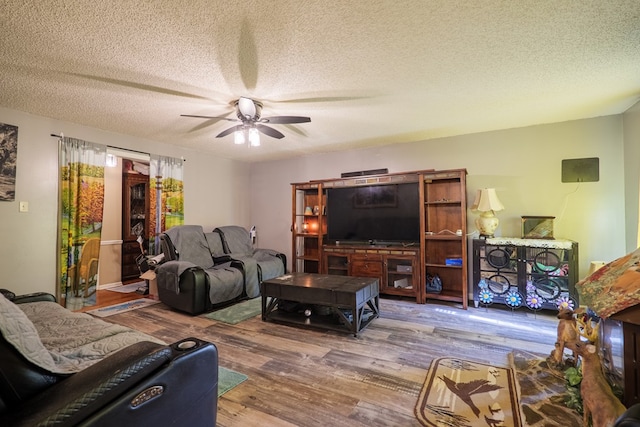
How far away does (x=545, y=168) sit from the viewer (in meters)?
3.65

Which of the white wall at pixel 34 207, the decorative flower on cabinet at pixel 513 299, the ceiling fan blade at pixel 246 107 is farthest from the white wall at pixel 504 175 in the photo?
the ceiling fan blade at pixel 246 107

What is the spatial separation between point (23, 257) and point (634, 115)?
683 cm

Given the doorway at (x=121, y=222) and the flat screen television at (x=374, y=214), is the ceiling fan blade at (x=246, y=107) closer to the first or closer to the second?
the flat screen television at (x=374, y=214)

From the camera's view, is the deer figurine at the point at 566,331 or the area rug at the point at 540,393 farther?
the deer figurine at the point at 566,331

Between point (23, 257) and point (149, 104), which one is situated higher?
point (149, 104)

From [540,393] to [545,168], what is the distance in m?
2.88

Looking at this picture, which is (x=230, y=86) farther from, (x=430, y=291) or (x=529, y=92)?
→ (x=430, y=291)

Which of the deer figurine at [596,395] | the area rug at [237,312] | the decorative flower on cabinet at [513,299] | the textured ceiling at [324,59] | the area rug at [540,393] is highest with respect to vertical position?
the textured ceiling at [324,59]

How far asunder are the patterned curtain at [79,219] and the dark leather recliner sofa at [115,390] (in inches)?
128

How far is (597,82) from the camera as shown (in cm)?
250

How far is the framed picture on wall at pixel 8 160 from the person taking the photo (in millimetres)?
3025

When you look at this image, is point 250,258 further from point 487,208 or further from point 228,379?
point 487,208

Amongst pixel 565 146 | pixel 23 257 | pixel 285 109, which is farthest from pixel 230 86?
pixel 565 146

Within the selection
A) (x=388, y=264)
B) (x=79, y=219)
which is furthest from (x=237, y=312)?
(x=79, y=219)
